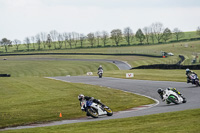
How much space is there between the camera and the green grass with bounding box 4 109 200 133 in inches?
498

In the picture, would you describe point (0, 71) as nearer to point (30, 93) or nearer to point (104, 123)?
point (30, 93)

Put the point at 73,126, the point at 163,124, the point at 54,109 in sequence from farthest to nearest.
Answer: the point at 54,109 < the point at 73,126 < the point at 163,124

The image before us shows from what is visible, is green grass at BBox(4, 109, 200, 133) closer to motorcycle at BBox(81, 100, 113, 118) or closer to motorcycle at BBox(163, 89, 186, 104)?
motorcycle at BBox(81, 100, 113, 118)

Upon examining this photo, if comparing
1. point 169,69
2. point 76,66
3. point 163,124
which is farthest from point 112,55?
point 163,124

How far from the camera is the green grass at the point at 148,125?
41.5 ft

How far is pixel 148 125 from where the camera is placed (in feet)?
45.3

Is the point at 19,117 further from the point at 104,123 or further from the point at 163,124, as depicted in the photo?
the point at 163,124

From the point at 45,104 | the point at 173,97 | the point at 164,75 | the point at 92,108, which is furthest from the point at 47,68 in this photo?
the point at 92,108

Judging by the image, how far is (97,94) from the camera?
28.1 meters

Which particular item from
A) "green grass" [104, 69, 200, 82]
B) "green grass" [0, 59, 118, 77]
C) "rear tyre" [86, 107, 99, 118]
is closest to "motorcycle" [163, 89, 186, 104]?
"rear tyre" [86, 107, 99, 118]

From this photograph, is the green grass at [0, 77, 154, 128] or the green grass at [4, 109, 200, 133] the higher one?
the green grass at [4, 109, 200, 133]

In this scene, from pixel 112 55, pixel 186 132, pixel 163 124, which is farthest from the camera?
pixel 112 55

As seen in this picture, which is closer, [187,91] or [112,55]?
[187,91]

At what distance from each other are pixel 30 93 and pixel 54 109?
6676 millimetres
